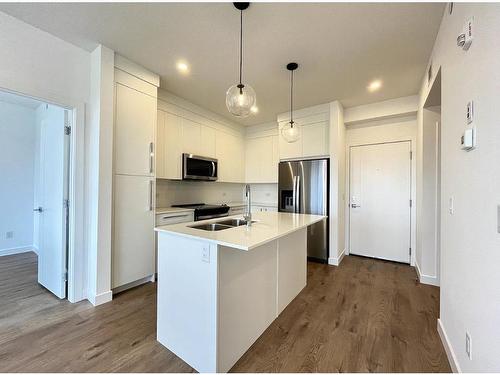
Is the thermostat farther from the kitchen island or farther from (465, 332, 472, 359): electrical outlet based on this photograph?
the kitchen island

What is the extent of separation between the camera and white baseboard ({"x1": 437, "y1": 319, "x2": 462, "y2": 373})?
1.47 meters

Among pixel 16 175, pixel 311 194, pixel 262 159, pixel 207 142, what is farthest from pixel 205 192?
pixel 16 175

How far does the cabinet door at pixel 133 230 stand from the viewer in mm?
2529

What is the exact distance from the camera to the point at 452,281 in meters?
1.58

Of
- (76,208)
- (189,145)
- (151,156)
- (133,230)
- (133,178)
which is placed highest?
(189,145)

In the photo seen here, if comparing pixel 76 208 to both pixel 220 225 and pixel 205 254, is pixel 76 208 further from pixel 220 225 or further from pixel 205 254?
pixel 205 254

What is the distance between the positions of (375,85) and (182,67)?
2.64m

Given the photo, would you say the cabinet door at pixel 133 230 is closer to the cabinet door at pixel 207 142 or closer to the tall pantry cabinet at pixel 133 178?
the tall pantry cabinet at pixel 133 178

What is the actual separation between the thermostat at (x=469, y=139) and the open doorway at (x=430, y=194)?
1799 millimetres

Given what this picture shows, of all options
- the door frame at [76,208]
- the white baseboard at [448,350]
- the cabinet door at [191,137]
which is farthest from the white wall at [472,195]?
the cabinet door at [191,137]

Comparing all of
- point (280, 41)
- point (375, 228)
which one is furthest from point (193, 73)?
point (375, 228)

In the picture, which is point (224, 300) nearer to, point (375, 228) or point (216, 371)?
point (216, 371)

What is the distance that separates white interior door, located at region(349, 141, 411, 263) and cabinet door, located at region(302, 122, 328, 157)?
734 mm

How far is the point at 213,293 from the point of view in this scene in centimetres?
141
